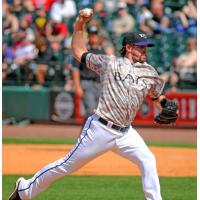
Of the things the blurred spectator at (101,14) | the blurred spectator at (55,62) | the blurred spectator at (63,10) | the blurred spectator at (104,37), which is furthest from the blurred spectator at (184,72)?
the blurred spectator at (63,10)

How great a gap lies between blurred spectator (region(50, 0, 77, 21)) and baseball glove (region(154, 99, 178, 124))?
44.2 feet

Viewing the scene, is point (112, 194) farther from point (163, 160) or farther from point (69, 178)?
point (163, 160)

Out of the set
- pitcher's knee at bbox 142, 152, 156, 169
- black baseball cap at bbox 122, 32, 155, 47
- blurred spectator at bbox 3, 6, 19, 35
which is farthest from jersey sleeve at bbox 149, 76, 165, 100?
blurred spectator at bbox 3, 6, 19, 35

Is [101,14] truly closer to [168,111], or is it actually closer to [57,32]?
[57,32]

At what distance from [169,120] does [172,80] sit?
11.1m

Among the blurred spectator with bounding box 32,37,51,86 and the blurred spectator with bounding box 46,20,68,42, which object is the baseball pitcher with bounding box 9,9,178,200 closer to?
the blurred spectator with bounding box 32,37,51,86

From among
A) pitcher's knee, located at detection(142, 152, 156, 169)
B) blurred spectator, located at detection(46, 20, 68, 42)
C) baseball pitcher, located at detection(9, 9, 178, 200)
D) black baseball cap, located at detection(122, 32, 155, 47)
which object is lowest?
pitcher's knee, located at detection(142, 152, 156, 169)

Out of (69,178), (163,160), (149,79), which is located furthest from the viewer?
(163,160)

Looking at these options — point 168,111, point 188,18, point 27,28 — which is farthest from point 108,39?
point 168,111

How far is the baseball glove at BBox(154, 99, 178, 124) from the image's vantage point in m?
7.78

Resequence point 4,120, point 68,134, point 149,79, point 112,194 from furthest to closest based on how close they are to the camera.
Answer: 1. point 4,120
2. point 68,134
3. point 112,194
4. point 149,79

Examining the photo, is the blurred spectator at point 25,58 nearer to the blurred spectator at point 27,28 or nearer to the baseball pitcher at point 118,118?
the blurred spectator at point 27,28

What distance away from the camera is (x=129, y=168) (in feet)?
41.2

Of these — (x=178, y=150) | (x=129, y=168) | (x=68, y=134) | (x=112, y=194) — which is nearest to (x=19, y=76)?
(x=68, y=134)
